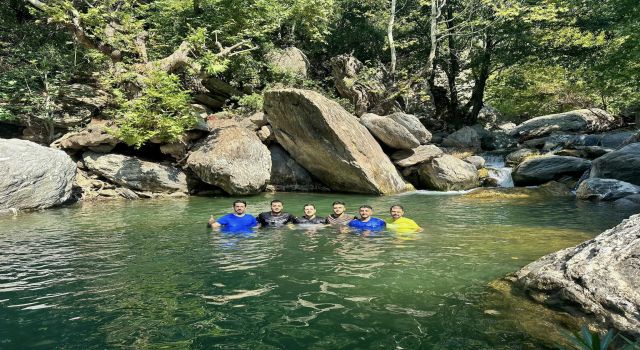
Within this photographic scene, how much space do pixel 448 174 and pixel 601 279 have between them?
46.4 ft

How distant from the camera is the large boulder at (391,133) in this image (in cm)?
1938

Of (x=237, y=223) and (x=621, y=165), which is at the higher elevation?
(x=621, y=165)

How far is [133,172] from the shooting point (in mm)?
17422

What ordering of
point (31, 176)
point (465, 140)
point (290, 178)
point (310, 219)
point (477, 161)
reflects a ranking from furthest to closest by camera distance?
point (465, 140) < point (477, 161) < point (290, 178) < point (31, 176) < point (310, 219)

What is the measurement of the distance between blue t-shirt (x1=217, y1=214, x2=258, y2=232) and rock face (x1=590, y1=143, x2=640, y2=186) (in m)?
12.0

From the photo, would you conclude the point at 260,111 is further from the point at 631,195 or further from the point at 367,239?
the point at 631,195

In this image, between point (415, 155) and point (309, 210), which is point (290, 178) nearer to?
point (415, 155)

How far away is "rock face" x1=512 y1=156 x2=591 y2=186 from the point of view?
56.1ft

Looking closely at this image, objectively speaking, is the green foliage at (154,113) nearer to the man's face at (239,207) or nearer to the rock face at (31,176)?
the rock face at (31,176)

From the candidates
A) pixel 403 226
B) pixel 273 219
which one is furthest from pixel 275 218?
pixel 403 226

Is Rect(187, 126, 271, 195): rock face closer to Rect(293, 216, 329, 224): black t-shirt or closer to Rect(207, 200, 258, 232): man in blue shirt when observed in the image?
Rect(207, 200, 258, 232): man in blue shirt

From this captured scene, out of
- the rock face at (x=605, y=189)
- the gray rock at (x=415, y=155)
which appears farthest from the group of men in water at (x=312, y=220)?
the gray rock at (x=415, y=155)

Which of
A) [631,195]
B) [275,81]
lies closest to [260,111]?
[275,81]

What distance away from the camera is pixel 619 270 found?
4273 mm
